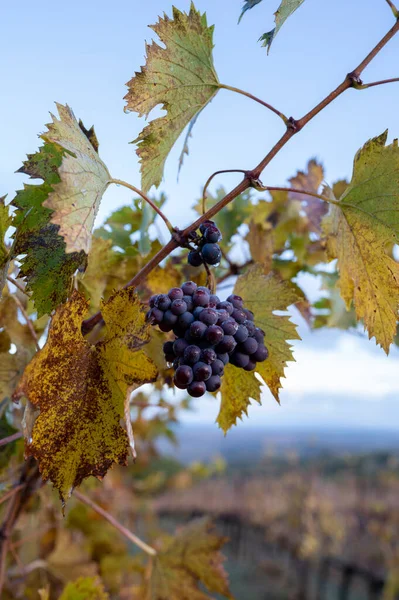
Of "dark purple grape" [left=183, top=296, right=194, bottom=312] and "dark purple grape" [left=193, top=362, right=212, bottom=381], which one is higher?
"dark purple grape" [left=183, top=296, right=194, bottom=312]

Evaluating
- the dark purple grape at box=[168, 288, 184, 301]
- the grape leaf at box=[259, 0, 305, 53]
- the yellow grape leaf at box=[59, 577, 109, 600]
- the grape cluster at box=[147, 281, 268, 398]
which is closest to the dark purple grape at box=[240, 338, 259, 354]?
the grape cluster at box=[147, 281, 268, 398]

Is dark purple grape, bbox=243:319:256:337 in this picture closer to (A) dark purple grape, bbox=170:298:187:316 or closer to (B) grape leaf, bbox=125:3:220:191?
(A) dark purple grape, bbox=170:298:187:316

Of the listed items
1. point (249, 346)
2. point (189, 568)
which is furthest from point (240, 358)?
point (189, 568)

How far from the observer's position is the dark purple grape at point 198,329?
2.09ft

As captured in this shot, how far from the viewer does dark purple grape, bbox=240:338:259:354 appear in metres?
0.70

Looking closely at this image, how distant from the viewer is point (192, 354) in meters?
0.64

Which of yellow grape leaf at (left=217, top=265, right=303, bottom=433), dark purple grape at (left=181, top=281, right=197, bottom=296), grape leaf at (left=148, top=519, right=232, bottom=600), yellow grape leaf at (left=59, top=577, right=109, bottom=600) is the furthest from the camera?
grape leaf at (left=148, top=519, right=232, bottom=600)

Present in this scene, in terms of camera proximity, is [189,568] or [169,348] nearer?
[169,348]

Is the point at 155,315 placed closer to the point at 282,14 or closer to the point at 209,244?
the point at 209,244

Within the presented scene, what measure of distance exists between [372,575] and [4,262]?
7.62 m

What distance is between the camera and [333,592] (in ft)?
24.1

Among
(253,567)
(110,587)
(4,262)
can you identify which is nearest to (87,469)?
(4,262)

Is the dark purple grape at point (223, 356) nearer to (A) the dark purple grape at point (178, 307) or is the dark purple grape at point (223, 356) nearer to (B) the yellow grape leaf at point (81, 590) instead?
(A) the dark purple grape at point (178, 307)

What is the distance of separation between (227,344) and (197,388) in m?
0.06
